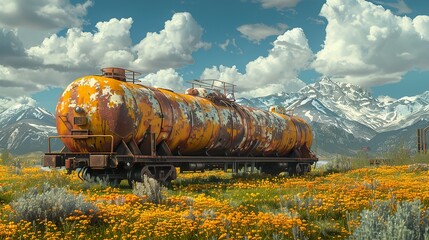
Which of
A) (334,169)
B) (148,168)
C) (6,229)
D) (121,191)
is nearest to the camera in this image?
(6,229)

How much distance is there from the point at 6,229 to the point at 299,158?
22861 millimetres

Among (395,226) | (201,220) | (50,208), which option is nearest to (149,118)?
(50,208)

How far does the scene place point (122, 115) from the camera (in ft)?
54.2

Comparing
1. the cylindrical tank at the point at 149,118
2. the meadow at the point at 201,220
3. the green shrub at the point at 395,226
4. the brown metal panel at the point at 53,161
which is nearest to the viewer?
the green shrub at the point at 395,226

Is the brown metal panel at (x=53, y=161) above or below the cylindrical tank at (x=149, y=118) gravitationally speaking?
below


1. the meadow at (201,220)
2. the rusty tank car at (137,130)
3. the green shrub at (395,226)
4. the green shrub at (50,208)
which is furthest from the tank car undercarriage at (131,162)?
the green shrub at (395,226)

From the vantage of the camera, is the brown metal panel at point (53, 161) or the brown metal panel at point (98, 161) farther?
the brown metal panel at point (53, 161)

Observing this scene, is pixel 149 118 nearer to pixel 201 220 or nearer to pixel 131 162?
pixel 131 162

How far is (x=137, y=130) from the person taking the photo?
56.0 ft

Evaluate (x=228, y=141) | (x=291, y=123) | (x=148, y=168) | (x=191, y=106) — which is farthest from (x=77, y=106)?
(x=291, y=123)

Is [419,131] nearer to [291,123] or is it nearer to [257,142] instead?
[291,123]

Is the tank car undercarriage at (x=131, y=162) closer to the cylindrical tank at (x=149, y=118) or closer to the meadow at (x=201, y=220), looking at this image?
the cylindrical tank at (x=149, y=118)

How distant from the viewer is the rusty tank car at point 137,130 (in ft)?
54.6

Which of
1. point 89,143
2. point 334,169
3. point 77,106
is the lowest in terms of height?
point 334,169
